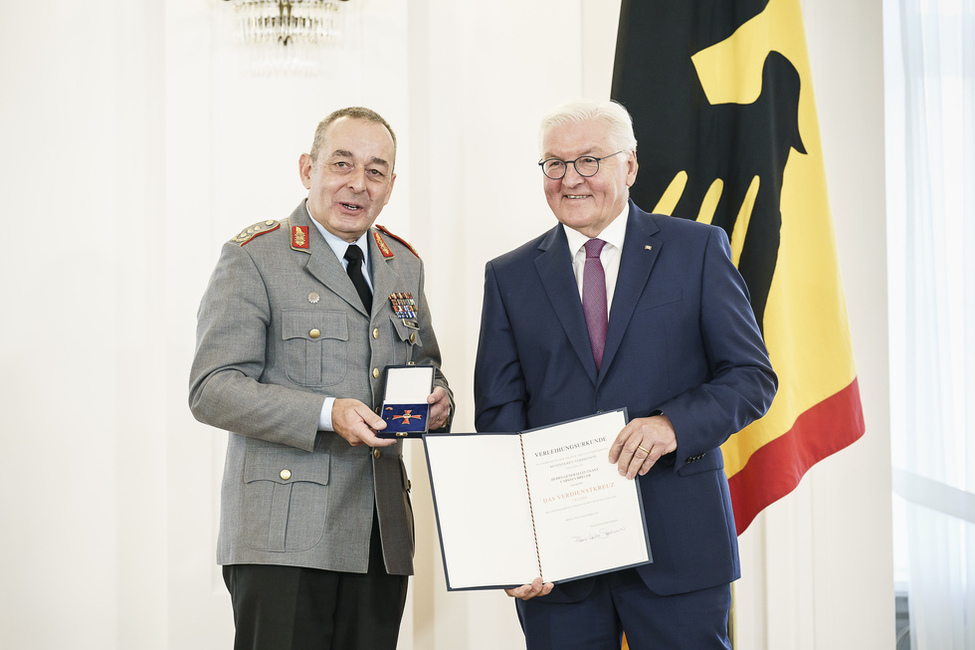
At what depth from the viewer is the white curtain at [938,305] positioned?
2607 mm

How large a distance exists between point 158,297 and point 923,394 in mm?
2501

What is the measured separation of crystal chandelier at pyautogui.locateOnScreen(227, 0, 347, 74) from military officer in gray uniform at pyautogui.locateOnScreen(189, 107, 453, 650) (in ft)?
3.02

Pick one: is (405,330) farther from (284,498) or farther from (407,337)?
(284,498)

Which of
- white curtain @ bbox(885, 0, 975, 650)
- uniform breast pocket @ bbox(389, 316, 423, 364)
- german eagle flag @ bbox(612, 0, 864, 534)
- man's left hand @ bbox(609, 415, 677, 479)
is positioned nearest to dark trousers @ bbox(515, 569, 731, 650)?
man's left hand @ bbox(609, 415, 677, 479)

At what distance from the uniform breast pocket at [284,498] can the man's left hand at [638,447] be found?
0.63 m

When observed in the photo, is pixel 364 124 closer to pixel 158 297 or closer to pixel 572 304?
pixel 572 304

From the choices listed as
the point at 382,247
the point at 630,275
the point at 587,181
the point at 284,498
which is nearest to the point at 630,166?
the point at 587,181

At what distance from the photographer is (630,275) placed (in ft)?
5.77

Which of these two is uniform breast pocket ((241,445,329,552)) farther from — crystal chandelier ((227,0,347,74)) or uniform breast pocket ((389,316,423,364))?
→ crystal chandelier ((227,0,347,74))

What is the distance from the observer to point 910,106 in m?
2.74

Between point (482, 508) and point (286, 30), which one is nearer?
point (482, 508)

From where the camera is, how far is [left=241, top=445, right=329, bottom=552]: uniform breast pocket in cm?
175

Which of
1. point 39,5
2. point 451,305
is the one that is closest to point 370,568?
point 451,305

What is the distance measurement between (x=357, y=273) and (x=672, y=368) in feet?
2.42
